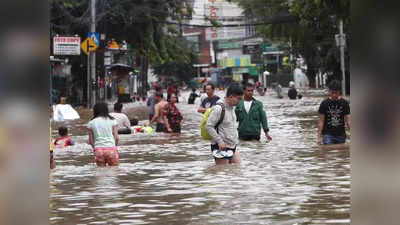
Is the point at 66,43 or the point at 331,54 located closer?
the point at 66,43

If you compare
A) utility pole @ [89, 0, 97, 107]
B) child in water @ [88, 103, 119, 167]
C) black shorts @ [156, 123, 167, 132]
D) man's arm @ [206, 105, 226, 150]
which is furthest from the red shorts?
utility pole @ [89, 0, 97, 107]

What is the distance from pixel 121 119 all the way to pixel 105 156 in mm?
6753

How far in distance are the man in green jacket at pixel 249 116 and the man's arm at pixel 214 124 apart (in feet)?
17.6

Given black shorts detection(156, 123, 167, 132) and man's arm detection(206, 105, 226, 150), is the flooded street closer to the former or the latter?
man's arm detection(206, 105, 226, 150)

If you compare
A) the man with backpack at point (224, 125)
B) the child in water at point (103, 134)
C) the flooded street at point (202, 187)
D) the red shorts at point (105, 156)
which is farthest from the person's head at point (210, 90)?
the man with backpack at point (224, 125)

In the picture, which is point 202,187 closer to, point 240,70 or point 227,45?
point 240,70

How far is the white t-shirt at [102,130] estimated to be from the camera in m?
13.8

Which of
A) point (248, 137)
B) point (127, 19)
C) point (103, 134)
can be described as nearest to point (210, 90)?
point (248, 137)

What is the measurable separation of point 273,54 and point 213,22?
309ft

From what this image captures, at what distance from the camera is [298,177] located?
1264 centimetres
